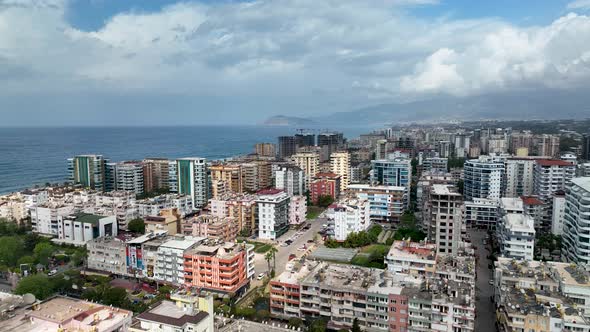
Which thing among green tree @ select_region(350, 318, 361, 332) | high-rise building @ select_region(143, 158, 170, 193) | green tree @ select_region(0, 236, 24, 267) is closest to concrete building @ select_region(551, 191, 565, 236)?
green tree @ select_region(350, 318, 361, 332)

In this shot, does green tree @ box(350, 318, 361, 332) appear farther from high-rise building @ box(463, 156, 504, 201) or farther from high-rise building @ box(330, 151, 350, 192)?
high-rise building @ box(330, 151, 350, 192)

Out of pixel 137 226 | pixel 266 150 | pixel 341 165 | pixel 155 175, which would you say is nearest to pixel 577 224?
pixel 341 165

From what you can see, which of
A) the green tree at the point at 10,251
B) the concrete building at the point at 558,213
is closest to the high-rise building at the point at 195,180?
the green tree at the point at 10,251

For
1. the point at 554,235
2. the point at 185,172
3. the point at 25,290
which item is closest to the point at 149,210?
the point at 185,172

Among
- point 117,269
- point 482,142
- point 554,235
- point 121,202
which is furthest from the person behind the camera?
point 482,142

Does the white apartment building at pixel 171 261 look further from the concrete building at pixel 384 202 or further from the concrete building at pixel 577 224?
the concrete building at pixel 577 224

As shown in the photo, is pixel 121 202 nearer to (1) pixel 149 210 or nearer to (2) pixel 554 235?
(1) pixel 149 210
